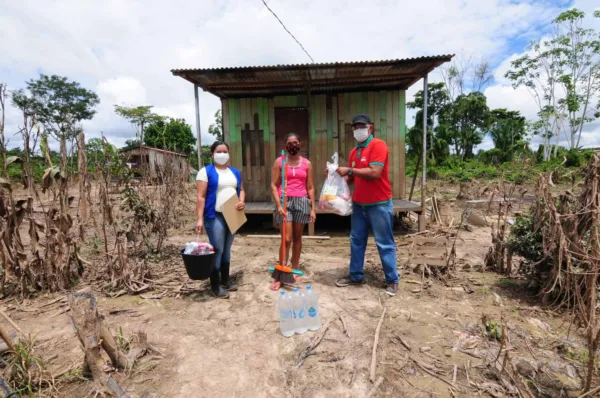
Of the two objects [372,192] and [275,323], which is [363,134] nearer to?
[372,192]

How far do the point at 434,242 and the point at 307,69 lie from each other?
3801 millimetres

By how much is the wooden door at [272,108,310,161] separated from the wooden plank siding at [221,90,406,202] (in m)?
0.09

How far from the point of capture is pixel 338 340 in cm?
283

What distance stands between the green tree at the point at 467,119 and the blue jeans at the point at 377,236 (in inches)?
1106

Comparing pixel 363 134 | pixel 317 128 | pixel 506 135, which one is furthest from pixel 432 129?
pixel 363 134

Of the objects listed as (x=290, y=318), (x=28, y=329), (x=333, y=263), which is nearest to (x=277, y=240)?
(x=333, y=263)

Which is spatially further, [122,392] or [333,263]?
[333,263]

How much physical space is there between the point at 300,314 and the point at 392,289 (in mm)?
1372

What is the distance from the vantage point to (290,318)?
291cm

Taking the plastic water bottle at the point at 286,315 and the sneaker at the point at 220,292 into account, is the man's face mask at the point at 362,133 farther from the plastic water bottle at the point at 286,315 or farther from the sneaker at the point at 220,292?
the sneaker at the point at 220,292

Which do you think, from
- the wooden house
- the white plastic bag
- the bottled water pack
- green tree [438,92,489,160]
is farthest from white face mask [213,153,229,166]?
green tree [438,92,489,160]

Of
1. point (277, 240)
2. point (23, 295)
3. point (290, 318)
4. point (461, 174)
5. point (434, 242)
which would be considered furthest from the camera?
point (461, 174)

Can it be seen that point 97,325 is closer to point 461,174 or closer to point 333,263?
point 333,263

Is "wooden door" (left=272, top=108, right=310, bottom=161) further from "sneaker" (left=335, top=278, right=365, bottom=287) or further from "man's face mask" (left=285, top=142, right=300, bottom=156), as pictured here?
"sneaker" (left=335, top=278, right=365, bottom=287)
